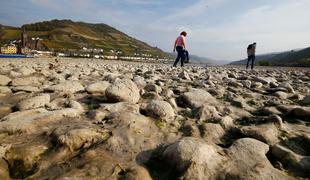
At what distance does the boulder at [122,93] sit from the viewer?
13.1 feet

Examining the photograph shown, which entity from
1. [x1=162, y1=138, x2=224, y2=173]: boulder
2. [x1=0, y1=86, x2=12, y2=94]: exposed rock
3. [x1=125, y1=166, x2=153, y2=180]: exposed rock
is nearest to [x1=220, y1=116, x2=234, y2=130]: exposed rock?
[x1=162, y1=138, x2=224, y2=173]: boulder

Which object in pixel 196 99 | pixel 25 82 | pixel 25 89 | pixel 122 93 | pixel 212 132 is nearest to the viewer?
pixel 212 132

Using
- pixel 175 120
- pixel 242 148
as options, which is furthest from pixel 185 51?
pixel 242 148

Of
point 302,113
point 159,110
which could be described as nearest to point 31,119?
point 159,110

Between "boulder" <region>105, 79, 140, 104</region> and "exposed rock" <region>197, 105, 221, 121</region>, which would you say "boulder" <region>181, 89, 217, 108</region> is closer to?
"exposed rock" <region>197, 105, 221, 121</region>

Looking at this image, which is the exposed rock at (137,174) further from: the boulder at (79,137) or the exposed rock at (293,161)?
the exposed rock at (293,161)

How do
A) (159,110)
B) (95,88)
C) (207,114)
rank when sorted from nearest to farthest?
(159,110), (207,114), (95,88)

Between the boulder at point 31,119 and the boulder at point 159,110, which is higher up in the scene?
the boulder at point 159,110

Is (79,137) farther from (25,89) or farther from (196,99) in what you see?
(25,89)

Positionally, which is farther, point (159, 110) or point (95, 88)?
point (95, 88)

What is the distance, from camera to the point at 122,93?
4.02 m

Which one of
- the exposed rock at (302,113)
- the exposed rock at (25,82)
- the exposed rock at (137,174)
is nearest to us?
the exposed rock at (137,174)

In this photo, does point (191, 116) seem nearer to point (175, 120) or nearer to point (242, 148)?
point (175, 120)

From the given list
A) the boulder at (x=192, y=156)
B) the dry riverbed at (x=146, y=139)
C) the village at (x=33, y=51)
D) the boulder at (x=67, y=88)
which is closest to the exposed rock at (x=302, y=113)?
the dry riverbed at (x=146, y=139)
